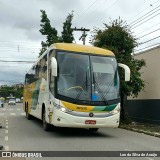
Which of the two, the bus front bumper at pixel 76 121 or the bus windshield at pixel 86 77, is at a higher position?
the bus windshield at pixel 86 77

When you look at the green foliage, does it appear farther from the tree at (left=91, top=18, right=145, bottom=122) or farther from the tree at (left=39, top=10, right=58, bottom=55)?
the tree at (left=39, top=10, right=58, bottom=55)

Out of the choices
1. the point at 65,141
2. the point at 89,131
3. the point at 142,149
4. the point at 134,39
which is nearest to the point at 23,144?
the point at 65,141

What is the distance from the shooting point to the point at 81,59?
1659cm

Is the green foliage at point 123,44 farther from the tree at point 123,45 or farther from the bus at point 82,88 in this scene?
the bus at point 82,88

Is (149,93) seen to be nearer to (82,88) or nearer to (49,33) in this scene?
(82,88)

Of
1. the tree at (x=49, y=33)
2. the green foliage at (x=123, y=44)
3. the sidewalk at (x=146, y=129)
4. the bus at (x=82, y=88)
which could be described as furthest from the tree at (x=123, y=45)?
the tree at (x=49, y=33)

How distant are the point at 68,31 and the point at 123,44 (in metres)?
17.8

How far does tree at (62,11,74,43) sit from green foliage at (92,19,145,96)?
53.0ft

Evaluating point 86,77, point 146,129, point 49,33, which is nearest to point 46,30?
point 49,33

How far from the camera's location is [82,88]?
627 inches

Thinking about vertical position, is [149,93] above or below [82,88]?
below

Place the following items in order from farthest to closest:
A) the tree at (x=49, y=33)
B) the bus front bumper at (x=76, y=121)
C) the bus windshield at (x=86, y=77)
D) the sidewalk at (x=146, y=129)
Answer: the tree at (x=49, y=33) < the sidewalk at (x=146, y=129) < the bus windshield at (x=86, y=77) < the bus front bumper at (x=76, y=121)

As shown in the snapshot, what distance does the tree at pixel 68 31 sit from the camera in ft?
142

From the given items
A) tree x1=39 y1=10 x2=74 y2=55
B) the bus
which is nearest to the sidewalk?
the bus
